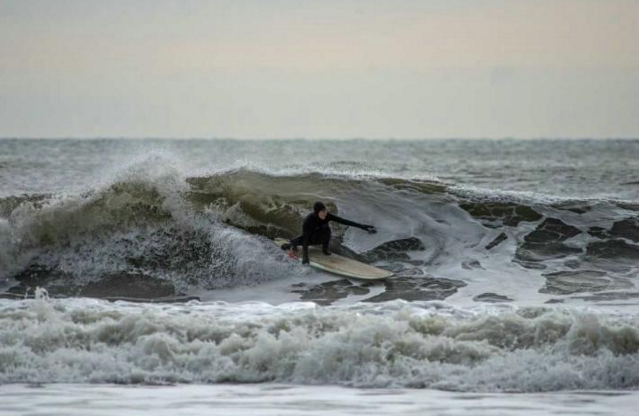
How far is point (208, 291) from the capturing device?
14859 mm

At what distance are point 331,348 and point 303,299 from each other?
3.85 meters

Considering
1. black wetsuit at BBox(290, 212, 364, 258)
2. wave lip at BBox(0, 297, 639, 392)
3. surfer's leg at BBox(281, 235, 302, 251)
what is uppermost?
black wetsuit at BBox(290, 212, 364, 258)

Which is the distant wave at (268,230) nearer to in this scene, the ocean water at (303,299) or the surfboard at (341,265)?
the ocean water at (303,299)

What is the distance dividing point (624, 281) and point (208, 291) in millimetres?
6137

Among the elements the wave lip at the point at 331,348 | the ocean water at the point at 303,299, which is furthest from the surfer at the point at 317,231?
the wave lip at the point at 331,348

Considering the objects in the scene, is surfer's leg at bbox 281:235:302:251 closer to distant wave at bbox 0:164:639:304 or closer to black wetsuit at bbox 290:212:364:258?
black wetsuit at bbox 290:212:364:258

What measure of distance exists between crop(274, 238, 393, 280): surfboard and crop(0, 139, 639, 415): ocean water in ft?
0.48

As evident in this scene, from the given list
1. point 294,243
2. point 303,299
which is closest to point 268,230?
point 294,243

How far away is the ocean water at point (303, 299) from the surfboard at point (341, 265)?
0.14 metres

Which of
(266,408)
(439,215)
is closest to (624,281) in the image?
(439,215)

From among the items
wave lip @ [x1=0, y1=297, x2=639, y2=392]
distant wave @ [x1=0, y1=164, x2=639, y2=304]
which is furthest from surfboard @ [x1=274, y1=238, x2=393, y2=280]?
wave lip @ [x1=0, y1=297, x2=639, y2=392]

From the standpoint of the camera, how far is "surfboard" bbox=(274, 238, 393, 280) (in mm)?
14922

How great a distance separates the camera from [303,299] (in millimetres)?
14039

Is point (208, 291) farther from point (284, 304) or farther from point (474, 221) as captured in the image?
point (474, 221)
